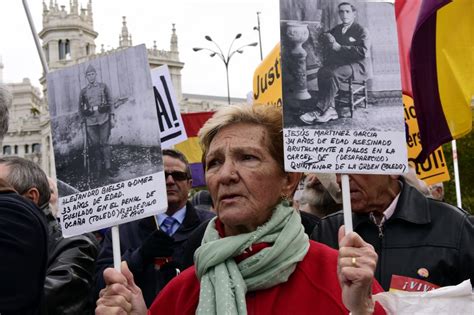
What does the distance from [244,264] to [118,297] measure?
51cm

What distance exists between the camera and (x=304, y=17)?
2850mm

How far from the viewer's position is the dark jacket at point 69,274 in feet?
13.1

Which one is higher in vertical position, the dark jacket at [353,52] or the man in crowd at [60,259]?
the dark jacket at [353,52]

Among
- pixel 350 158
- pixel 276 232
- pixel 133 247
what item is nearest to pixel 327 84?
pixel 350 158

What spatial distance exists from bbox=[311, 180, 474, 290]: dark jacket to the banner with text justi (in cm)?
318

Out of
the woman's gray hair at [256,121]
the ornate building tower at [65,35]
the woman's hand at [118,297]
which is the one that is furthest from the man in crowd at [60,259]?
the ornate building tower at [65,35]

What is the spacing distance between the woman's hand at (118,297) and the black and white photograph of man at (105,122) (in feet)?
1.50

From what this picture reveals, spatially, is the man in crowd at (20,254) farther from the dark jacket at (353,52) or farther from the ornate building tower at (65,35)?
the ornate building tower at (65,35)

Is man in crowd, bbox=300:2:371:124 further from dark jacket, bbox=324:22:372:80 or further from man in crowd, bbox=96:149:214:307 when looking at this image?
man in crowd, bbox=96:149:214:307

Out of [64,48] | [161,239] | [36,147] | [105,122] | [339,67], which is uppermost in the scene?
[64,48]

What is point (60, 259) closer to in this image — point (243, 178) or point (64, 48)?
point (243, 178)

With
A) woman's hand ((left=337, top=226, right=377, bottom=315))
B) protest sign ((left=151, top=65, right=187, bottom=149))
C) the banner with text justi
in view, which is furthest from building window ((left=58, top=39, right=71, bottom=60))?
woman's hand ((left=337, top=226, right=377, bottom=315))

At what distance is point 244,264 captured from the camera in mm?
2779

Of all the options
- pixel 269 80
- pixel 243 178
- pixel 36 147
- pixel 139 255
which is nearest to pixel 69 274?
pixel 139 255
